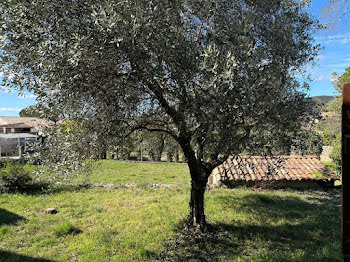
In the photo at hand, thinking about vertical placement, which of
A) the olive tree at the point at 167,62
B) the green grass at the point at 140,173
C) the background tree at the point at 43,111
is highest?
the olive tree at the point at 167,62

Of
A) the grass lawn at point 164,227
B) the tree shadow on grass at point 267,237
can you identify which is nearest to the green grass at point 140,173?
the grass lawn at point 164,227

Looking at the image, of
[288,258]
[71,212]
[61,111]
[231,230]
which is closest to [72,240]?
[71,212]

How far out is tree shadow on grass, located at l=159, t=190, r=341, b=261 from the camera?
593cm

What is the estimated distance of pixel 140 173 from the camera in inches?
642

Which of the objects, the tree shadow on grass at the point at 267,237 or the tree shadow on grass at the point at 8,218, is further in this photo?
the tree shadow on grass at the point at 8,218

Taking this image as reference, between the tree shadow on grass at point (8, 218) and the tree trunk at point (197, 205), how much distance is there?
5629 millimetres

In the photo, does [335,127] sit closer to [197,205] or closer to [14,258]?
[197,205]

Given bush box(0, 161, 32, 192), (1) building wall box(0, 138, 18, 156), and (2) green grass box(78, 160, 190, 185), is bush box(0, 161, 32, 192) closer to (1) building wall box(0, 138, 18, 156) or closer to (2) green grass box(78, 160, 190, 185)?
(2) green grass box(78, 160, 190, 185)

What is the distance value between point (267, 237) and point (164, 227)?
2.84 metres

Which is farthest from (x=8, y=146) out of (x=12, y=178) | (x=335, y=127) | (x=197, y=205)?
(x=335, y=127)

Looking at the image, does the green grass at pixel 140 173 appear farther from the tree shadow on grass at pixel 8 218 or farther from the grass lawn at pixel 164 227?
the tree shadow on grass at pixel 8 218

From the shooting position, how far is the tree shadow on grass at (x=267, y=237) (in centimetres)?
593

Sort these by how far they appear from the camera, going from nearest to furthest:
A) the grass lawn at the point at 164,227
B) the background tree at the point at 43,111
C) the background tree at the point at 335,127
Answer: the background tree at the point at 43,111 < the grass lawn at the point at 164,227 < the background tree at the point at 335,127

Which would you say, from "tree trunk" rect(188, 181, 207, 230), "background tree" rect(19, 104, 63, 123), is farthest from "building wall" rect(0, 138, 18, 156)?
"tree trunk" rect(188, 181, 207, 230)
